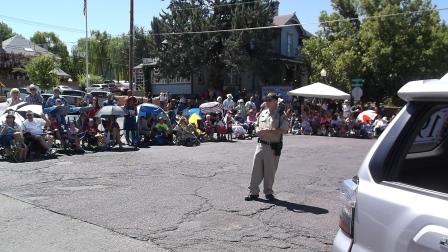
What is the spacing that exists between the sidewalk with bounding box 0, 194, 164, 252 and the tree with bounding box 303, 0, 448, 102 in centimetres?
2836

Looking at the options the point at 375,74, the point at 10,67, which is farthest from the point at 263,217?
the point at 10,67

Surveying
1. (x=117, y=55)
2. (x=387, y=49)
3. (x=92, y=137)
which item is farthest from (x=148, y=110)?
(x=117, y=55)

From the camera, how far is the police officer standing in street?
26.9 feet

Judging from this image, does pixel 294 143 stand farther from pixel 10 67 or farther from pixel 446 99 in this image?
pixel 10 67

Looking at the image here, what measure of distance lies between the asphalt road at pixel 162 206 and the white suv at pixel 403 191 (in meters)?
3.11

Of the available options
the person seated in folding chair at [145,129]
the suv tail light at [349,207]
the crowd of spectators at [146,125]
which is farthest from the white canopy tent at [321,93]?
the suv tail light at [349,207]

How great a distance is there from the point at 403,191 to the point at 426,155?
2.91 ft

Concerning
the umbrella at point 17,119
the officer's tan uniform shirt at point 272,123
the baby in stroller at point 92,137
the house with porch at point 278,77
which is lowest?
the baby in stroller at point 92,137

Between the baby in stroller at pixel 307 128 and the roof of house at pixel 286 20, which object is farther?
the roof of house at pixel 286 20

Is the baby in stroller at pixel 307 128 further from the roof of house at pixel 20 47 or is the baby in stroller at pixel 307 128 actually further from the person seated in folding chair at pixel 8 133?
the roof of house at pixel 20 47

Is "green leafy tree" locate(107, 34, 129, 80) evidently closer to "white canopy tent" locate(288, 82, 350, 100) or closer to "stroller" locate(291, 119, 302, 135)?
"white canopy tent" locate(288, 82, 350, 100)

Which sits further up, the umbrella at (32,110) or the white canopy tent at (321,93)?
the white canopy tent at (321,93)

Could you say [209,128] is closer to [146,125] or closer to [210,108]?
[210,108]

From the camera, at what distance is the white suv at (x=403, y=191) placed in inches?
90.0
